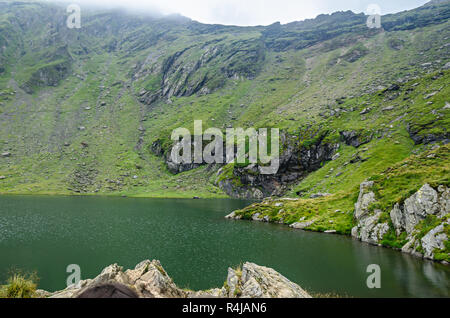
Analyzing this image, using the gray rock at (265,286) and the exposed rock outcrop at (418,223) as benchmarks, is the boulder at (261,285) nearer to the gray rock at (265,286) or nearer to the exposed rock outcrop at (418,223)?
the gray rock at (265,286)

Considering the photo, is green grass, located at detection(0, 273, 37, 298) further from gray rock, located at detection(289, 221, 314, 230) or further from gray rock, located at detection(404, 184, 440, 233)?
gray rock, located at detection(289, 221, 314, 230)

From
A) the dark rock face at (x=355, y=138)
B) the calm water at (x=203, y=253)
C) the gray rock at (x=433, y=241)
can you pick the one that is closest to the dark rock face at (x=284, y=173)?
the dark rock face at (x=355, y=138)

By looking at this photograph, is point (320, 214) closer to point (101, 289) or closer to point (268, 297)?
point (268, 297)

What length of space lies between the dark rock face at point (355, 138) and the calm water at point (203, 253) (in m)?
92.8

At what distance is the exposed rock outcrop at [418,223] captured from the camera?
151 ft

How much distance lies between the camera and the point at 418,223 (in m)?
51.6

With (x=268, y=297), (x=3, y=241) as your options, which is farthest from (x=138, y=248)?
(x=268, y=297)

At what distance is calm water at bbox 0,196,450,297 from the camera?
3628 centimetres

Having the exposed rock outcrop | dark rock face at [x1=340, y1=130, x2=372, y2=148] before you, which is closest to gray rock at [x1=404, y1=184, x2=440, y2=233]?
the exposed rock outcrop

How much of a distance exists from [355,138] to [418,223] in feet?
352

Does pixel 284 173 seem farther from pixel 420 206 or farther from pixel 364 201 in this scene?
pixel 420 206

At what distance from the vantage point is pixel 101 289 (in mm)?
17359

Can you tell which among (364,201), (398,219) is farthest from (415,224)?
(364,201)

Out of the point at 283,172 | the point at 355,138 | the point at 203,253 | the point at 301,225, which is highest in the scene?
the point at 355,138
